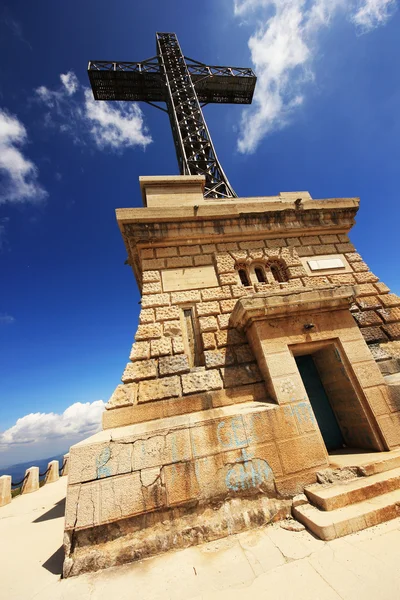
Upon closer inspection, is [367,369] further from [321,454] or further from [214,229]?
[214,229]

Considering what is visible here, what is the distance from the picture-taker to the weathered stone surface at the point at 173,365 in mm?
4859

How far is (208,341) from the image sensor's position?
209 inches

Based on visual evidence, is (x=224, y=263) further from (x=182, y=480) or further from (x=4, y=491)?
(x=4, y=491)

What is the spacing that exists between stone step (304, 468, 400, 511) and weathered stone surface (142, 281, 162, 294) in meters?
4.69

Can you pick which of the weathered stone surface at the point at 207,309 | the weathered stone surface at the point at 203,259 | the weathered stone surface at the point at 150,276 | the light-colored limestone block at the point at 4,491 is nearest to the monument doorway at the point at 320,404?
the weathered stone surface at the point at 207,309

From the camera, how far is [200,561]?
300 centimetres

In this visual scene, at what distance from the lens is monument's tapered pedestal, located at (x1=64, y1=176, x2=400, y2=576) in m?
3.51

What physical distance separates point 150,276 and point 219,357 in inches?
103

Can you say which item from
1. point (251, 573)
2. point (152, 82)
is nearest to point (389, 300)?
point (251, 573)

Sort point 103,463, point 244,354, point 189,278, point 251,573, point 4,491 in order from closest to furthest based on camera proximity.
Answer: point 251,573 < point 103,463 < point 244,354 < point 189,278 < point 4,491

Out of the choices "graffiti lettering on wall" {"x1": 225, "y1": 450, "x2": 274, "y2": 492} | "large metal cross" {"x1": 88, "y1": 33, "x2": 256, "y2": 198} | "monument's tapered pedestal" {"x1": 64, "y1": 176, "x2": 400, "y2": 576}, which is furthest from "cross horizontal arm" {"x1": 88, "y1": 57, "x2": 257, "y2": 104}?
"graffiti lettering on wall" {"x1": 225, "y1": 450, "x2": 274, "y2": 492}

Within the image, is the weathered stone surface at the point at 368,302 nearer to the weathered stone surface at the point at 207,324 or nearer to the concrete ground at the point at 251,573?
the weathered stone surface at the point at 207,324

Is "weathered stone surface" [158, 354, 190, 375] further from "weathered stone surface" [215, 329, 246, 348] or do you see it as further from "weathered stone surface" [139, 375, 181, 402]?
"weathered stone surface" [215, 329, 246, 348]

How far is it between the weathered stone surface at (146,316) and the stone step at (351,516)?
4209 mm
